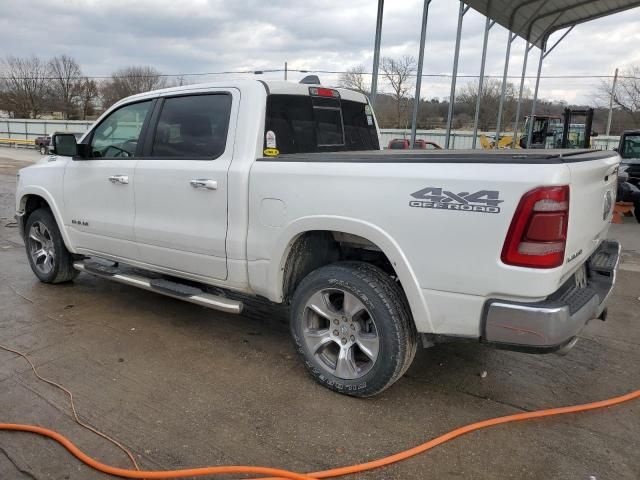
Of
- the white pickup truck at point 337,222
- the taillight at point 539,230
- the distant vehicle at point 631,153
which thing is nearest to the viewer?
the taillight at point 539,230

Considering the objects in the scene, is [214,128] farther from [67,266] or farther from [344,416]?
[67,266]

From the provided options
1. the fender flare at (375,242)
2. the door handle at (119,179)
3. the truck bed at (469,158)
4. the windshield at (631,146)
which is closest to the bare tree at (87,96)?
the windshield at (631,146)

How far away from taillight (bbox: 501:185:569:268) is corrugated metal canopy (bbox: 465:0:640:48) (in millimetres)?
10995

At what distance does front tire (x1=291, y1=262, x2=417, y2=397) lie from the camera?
3.00 metres

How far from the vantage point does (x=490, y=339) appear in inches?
105

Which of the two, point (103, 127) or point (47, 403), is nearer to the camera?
point (47, 403)

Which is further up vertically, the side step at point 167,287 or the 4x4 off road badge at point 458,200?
the 4x4 off road badge at point 458,200

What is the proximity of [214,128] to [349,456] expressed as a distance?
2408mm

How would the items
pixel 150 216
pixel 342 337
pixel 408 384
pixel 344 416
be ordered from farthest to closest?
pixel 150 216 < pixel 408 384 < pixel 342 337 < pixel 344 416

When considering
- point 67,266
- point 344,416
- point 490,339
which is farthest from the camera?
point 67,266

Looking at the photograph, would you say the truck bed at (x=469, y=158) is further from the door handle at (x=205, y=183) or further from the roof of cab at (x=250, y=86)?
the roof of cab at (x=250, y=86)

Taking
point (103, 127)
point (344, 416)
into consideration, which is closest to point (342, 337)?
point (344, 416)

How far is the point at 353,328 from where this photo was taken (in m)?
3.23

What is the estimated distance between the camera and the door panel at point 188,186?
12.1 ft
